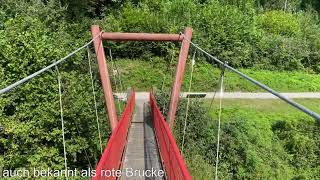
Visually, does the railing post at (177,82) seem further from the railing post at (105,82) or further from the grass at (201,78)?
the grass at (201,78)

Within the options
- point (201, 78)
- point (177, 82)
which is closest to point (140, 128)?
point (177, 82)

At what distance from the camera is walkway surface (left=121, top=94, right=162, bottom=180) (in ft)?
20.5

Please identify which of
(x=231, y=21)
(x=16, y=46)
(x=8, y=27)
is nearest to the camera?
(x=16, y=46)

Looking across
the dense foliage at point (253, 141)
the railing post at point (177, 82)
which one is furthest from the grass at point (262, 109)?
the railing post at point (177, 82)

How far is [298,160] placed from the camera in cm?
1273

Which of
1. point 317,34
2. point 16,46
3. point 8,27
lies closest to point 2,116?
point 16,46

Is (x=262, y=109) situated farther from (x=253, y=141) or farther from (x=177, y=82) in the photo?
(x=177, y=82)

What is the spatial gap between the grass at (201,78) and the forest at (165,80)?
0.17 feet

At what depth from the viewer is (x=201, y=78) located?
63.4 feet

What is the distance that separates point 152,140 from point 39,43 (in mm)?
4454

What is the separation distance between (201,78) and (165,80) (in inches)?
67.6

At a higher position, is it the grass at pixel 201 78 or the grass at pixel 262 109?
the grass at pixel 201 78

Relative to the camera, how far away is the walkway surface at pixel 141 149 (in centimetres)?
626

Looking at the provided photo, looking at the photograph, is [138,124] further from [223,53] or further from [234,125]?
[223,53]
